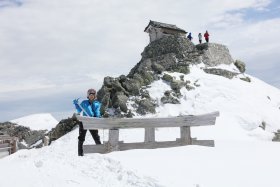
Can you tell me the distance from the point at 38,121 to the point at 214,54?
3158 centimetres

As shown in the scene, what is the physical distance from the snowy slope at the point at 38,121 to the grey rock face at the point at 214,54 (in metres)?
25.4

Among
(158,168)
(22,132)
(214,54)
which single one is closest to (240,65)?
(214,54)

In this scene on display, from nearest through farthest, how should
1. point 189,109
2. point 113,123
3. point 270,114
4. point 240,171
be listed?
point 240,171 → point 113,123 → point 189,109 → point 270,114

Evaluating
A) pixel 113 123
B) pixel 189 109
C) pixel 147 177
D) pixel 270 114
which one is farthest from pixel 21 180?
pixel 270 114

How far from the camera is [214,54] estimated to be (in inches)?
1860

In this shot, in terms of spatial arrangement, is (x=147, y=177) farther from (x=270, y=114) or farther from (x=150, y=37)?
(x=150, y=37)

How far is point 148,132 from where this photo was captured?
12.0 metres

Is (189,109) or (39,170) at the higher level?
(189,109)

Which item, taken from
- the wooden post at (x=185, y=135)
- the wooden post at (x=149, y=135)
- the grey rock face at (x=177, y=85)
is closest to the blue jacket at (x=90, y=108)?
the wooden post at (x=149, y=135)

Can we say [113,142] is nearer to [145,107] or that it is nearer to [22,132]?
[145,107]

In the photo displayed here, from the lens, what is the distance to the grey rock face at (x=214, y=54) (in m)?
45.8

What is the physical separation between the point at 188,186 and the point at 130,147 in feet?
14.4

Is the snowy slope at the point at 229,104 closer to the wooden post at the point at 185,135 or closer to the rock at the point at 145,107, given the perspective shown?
the rock at the point at 145,107

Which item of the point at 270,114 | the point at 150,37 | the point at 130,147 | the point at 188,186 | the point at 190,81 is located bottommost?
the point at 188,186
